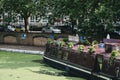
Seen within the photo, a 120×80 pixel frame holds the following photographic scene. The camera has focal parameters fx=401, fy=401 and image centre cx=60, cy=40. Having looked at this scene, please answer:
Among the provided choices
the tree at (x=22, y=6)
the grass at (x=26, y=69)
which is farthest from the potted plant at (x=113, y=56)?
the tree at (x=22, y=6)

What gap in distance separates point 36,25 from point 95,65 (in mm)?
36703

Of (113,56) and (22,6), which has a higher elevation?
(22,6)

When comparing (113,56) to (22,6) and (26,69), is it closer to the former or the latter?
(26,69)

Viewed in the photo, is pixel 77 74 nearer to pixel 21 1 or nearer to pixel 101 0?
pixel 101 0

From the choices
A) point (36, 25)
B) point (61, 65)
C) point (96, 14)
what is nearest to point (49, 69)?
point (61, 65)

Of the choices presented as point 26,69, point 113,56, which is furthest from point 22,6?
point 113,56

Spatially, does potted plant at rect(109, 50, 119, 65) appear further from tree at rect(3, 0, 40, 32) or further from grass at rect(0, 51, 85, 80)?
tree at rect(3, 0, 40, 32)

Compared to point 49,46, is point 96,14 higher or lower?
higher

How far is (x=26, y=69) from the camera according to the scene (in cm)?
1867

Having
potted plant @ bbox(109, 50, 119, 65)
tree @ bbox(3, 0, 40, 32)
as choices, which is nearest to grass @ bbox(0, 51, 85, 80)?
potted plant @ bbox(109, 50, 119, 65)

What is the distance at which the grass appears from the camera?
1617 centimetres

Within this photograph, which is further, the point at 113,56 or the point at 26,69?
the point at 26,69

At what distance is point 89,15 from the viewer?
2505 cm

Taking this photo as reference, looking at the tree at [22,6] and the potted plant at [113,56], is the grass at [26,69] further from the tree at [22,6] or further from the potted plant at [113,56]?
the tree at [22,6]
